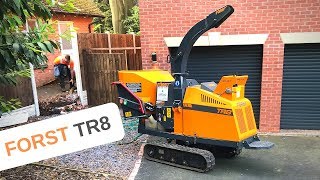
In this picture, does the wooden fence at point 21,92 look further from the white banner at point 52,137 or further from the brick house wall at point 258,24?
the white banner at point 52,137

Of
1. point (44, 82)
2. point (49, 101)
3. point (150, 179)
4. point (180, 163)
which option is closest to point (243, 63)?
point (180, 163)

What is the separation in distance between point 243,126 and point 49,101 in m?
7.77

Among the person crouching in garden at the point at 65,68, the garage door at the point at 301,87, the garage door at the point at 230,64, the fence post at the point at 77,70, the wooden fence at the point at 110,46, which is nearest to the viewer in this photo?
the garage door at the point at 301,87

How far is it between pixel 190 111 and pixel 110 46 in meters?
6.14

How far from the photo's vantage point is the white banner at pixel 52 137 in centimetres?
298

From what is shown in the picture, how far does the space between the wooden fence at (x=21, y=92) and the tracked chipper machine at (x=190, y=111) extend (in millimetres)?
4082

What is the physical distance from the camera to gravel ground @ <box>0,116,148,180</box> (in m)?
5.31

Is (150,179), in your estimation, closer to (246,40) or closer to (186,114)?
(186,114)

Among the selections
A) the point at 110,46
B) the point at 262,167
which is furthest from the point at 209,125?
the point at 110,46

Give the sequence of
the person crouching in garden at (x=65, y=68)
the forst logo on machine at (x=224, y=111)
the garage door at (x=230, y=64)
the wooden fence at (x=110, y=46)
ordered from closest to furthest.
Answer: the forst logo on machine at (x=224, y=111) < the garage door at (x=230, y=64) < the wooden fence at (x=110, y=46) < the person crouching in garden at (x=65, y=68)

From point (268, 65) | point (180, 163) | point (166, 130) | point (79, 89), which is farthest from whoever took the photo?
point (79, 89)

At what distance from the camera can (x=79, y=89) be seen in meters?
10.7

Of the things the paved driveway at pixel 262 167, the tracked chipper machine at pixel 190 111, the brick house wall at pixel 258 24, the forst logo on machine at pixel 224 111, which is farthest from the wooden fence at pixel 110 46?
the forst logo on machine at pixel 224 111

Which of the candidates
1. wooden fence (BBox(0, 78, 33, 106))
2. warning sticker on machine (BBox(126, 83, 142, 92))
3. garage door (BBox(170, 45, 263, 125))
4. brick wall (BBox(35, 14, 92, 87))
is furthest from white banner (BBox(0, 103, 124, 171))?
brick wall (BBox(35, 14, 92, 87))
